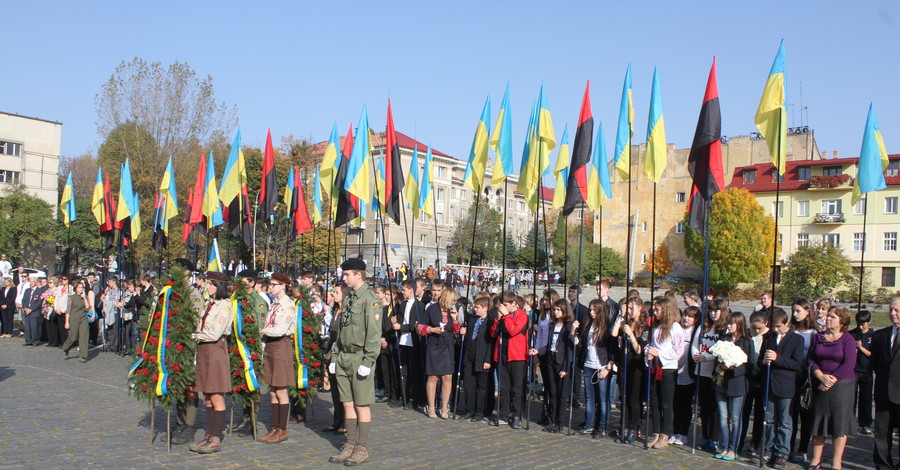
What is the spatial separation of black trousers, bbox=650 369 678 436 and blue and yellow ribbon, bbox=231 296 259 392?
5.23 metres

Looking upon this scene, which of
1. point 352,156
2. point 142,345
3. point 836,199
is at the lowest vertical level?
point 142,345

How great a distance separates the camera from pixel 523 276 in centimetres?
7175

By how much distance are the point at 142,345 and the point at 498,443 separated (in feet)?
15.4

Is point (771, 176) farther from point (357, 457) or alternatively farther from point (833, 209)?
point (357, 457)

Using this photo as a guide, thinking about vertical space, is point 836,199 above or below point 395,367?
above

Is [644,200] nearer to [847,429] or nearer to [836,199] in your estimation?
[836,199]

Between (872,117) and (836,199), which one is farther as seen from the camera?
(836,199)

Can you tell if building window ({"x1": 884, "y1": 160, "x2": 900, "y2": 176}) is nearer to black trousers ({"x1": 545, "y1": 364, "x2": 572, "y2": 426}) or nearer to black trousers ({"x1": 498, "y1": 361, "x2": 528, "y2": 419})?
black trousers ({"x1": 545, "y1": 364, "x2": 572, "y2": 426})

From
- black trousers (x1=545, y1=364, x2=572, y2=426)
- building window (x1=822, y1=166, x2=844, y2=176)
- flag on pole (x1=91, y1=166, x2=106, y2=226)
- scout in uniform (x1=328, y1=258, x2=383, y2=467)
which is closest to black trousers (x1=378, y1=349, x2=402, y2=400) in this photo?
black trousers (x1=545, y1=364, x2=572, y2=426)

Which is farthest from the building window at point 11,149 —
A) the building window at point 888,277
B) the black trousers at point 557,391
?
the building window at point 888,277

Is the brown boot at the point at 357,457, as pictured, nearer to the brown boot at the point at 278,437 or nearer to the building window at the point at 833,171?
the brown boot at the point at 278,437

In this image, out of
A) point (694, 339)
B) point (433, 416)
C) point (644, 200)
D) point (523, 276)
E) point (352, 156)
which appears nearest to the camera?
point (694, 339)

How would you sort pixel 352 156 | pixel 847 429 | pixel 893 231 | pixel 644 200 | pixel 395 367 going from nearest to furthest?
pixel 847 429 < pixel 395 367 < pixel 352 156 < pixel 893 231 < pixel 644 200

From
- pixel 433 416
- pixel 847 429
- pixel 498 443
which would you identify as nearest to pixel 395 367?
pixel 433 416
